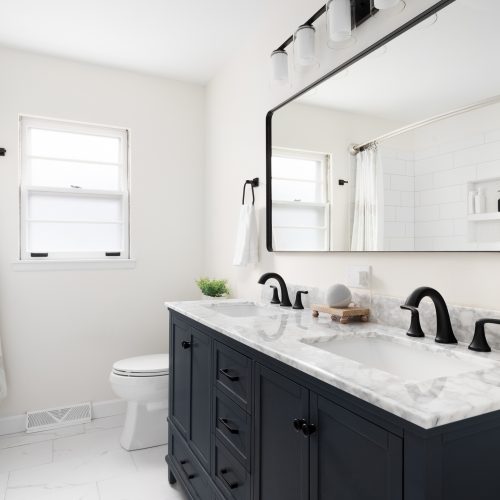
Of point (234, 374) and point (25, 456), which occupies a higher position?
point (234, 374)

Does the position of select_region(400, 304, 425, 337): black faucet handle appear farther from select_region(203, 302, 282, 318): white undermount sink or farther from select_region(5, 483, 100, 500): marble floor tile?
select_region(5, 483, 100, 500): marble floor tile

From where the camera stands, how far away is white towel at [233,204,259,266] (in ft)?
8.04

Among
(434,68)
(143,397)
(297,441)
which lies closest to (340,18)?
(434,68)

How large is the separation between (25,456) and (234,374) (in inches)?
69.8

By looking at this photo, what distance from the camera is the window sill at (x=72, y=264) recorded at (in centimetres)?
276

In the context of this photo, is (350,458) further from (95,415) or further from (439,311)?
(95,415)

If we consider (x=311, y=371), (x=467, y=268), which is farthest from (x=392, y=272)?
(x=311, y=371)

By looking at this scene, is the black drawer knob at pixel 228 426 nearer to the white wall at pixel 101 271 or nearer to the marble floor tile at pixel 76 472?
the marble floor tile at pixel 76 472

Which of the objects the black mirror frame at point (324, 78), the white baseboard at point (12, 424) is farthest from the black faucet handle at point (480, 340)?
the white baseboard at point (12, 424)

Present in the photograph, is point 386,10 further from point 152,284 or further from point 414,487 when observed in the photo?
point 152,284

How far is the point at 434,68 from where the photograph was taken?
137 cm

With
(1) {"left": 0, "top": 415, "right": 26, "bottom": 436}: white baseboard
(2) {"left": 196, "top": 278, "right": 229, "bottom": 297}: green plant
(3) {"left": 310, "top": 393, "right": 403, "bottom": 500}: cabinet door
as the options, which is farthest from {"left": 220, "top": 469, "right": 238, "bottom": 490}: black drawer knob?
(1) {"left": 0, "top": 415, "right": 26, "bottom": 436}: white baseboard

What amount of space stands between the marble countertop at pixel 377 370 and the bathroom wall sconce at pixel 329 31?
1121 millimetres

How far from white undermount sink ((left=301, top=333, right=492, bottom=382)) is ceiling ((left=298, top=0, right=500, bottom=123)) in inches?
29.5
